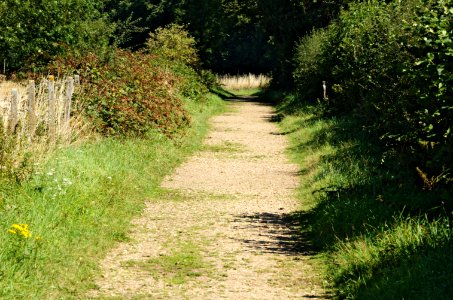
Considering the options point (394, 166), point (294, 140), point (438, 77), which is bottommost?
point (294, 140)

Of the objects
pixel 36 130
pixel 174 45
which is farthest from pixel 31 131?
pixel 174 45

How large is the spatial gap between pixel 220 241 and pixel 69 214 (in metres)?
2.11

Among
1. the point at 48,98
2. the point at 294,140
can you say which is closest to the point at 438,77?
the point at 48,98

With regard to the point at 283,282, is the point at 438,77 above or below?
above

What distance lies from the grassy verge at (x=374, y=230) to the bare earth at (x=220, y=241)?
363 millimetres

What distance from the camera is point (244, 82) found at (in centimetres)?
6112

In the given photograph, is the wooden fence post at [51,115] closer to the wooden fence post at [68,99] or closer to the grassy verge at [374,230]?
the wooden fence post at [68,99]

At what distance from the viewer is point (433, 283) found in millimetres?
6055

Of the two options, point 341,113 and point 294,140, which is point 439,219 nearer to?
point 294,140

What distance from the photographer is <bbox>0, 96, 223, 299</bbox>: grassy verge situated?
6836mm

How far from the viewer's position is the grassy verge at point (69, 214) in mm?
6836

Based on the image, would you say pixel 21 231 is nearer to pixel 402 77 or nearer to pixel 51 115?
pixel 51 115

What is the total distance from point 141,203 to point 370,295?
5.74 metres

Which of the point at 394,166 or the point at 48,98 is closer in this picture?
the point at 394,166
